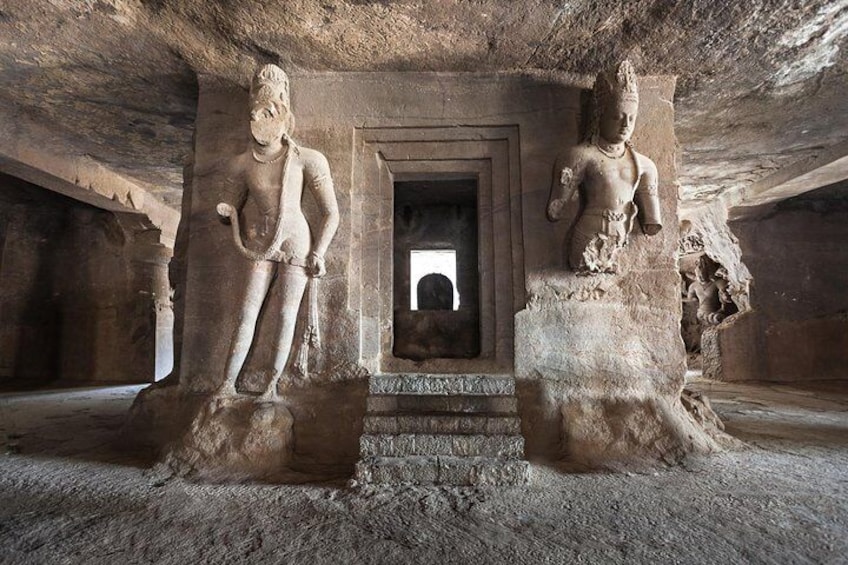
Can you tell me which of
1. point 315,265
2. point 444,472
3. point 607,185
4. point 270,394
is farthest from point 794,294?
point 270,394

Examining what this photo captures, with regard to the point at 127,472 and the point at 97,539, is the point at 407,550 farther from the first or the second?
the point at 127,472

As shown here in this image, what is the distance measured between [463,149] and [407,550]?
2886 millimetres

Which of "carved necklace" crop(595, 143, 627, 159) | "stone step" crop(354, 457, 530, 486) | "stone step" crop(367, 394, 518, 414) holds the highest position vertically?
"carved necklace" crop(595, 143, 627, 159)

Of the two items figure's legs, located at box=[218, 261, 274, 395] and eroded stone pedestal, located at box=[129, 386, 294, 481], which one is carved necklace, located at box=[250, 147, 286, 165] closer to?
figure's legs, located at box=[218, 261, 274, 395]

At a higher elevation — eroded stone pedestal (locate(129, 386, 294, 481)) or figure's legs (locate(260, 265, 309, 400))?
figure's legs (locate(260, 265, 309, 400))

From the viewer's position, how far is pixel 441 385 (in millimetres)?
3215

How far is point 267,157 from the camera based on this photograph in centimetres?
346

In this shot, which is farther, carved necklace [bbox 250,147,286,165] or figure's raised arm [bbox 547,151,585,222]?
figure's raised arm [bbox 547,151,585,222]

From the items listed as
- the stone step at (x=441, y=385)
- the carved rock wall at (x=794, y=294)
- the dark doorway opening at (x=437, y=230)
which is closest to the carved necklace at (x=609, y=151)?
the stone step at (x=441, y=385)

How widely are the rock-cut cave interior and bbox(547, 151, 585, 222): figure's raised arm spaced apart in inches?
0.7

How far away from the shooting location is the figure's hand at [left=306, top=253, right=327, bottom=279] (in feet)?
11.2

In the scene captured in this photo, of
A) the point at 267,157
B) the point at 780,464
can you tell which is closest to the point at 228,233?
the point at 267,157

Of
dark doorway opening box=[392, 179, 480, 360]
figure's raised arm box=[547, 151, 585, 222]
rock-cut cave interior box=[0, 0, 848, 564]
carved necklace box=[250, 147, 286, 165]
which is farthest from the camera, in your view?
dark doorway opening box=[392, 179, 480, 360]

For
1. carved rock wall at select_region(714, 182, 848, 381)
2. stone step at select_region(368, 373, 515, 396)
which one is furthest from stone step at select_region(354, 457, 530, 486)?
carved rock wall at select_region(714, 182, 848, 381)
